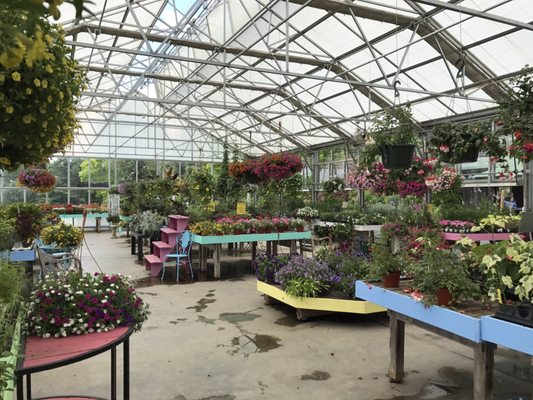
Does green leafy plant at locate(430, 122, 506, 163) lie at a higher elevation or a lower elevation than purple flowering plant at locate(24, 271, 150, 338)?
higher

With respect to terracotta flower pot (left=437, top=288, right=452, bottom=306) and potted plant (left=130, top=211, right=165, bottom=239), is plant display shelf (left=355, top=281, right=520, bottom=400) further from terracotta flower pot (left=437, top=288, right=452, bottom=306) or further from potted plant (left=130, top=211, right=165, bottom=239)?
potted plant (left=130, top=211, right=165, bottom=239)

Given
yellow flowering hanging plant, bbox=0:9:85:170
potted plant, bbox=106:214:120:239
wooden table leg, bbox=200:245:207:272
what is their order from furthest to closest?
potted plant, bbox=106:214:120:239 < wooden table leg, bbox=200:245:207:272 < yellow flowering hanging plant, bbox=0:9:85:170

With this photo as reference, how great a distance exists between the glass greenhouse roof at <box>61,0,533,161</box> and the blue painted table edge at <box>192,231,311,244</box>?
102 inches

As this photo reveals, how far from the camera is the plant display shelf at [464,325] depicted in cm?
232

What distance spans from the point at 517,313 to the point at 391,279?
1.03 metres

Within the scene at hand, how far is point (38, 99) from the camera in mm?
1670

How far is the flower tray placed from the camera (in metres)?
2.11

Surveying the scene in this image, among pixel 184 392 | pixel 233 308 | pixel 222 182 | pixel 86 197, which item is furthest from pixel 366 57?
pixel 86 197

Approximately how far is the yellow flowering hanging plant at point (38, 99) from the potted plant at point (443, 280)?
88.3 inches

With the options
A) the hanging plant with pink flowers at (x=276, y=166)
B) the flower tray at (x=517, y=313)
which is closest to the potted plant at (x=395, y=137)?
the flower tray at (x=517, y=313)

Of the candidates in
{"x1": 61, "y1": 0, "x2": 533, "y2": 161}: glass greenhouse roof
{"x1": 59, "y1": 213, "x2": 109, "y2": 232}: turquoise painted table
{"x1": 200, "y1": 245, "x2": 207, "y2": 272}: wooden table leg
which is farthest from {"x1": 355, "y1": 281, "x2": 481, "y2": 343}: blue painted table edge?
{"x1": 59, "y1": 213, "x2": 109, "y2": 232}: turquoise painted table

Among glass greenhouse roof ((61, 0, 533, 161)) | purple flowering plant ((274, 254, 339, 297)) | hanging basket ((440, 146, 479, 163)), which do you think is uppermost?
glass greenhouse roof ((61, 0, 533, 161))

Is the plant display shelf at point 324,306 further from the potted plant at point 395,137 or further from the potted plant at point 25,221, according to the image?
the potted plant at point 25,221

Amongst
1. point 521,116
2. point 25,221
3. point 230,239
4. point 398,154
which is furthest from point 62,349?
point 230,239
